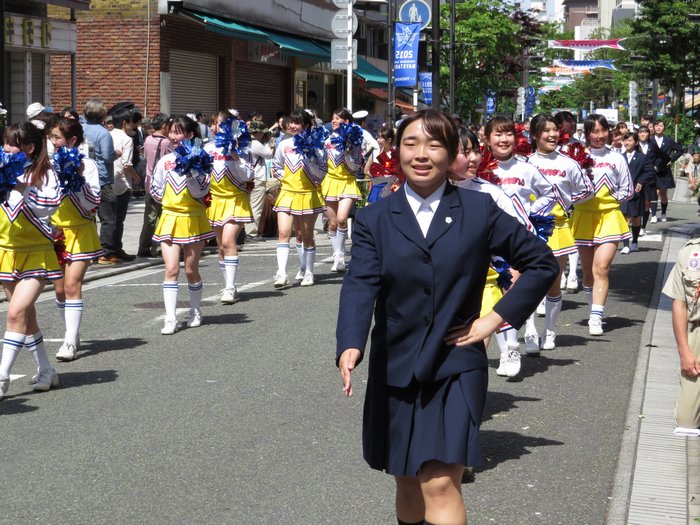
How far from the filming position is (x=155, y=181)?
11.0 meters

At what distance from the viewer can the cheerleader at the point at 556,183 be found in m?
9.76

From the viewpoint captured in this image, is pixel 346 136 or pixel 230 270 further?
pixel 346 136

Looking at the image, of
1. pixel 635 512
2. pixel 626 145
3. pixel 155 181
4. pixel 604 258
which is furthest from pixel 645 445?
pixel 626 145

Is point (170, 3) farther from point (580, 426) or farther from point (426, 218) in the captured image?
point (426, 218)

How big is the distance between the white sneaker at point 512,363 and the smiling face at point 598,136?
3306mm

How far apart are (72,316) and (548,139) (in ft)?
13.1

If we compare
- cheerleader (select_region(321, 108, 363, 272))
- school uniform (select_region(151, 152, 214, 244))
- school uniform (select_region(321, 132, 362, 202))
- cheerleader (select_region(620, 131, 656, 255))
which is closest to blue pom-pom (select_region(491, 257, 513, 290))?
school uniform (select_region(151, 152, 214, 244))

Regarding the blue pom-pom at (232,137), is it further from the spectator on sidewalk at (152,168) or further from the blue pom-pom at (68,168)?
the spectator on sidewalk at (152,168)

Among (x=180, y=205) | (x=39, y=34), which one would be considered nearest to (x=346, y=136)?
(x=180, y=205)

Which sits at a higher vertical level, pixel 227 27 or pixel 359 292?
pixel 227 27

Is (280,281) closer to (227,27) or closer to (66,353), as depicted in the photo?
(66,353)

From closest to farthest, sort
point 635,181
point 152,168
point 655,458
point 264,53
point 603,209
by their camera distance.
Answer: point 655,458 < point 603,209 < point 152,168 < point 635,181 < point 264,53

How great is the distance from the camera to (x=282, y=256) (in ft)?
45.5

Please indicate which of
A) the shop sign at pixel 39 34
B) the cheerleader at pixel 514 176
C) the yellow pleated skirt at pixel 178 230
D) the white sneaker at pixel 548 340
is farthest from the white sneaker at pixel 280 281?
the shop sign at pixel 39 34
